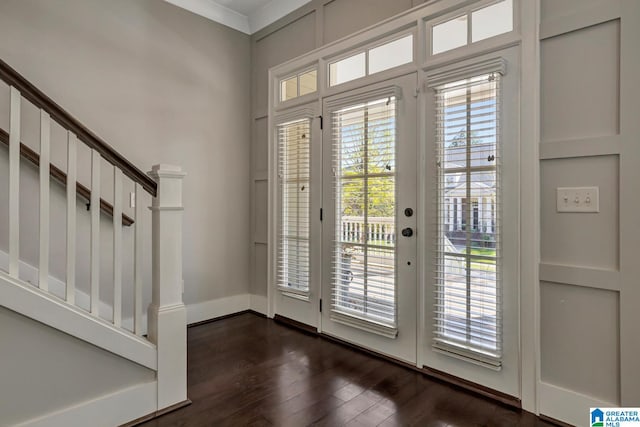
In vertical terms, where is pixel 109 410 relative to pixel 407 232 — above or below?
below

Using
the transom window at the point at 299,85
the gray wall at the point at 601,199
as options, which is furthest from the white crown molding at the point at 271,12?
the gray wall at the point at 601,199

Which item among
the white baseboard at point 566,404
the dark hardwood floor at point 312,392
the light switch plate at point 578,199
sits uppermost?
the light switch plate at point 578,199

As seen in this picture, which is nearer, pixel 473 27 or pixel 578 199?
pixel 578 199

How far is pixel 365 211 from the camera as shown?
2762 millimetres

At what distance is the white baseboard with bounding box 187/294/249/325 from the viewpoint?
3.38 m

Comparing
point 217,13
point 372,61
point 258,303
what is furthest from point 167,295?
point 217,13

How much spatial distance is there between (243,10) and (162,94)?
4.18ft

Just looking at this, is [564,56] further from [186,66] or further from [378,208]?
[186,66]

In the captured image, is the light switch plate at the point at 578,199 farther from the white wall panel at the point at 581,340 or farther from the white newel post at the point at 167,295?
the white newel post at the point at 167,295

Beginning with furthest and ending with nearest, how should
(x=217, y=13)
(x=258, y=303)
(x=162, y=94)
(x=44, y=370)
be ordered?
(x=258, y=303)
(x=217, y=13)
(x=162, y=94)
(x=44, y=370)

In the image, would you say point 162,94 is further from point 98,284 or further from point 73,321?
point 73,321

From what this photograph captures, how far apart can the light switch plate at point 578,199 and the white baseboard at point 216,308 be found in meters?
3.00

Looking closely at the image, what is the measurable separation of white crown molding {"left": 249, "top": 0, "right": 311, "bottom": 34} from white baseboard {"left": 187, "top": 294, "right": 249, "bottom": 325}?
9.44 feet

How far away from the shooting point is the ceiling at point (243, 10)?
11.0ft
